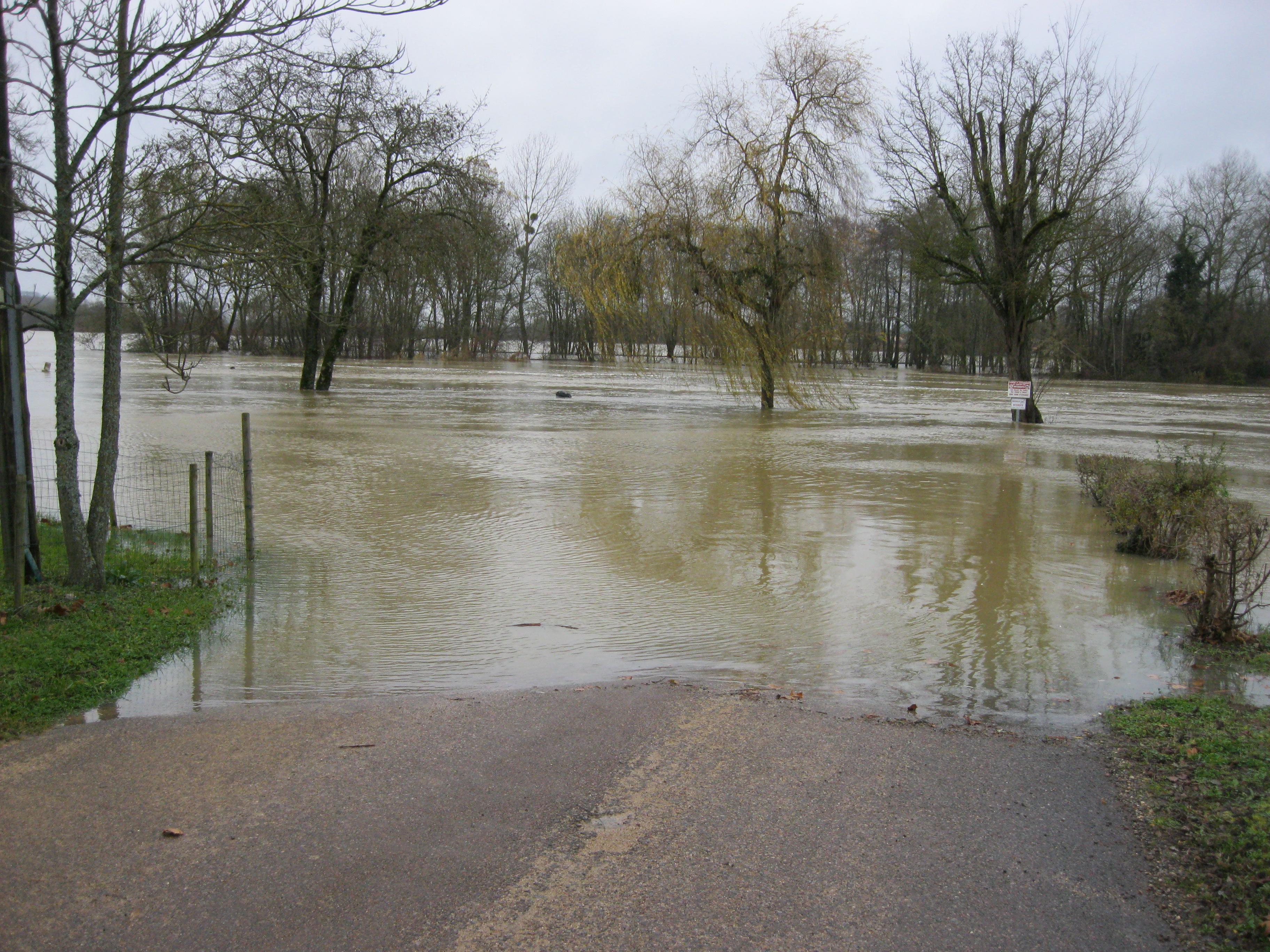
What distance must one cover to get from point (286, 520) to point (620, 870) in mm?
8839

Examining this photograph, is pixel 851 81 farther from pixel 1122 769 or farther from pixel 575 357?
pixel 575 357

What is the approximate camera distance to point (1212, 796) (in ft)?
12.9

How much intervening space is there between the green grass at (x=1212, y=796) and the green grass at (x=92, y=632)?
5052 millimetres

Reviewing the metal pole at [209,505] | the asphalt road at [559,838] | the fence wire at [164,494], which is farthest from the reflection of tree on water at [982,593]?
the fence wire at [164,494]

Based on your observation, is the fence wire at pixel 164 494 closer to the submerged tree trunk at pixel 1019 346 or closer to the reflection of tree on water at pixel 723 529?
the reflection of tree on water at pixel 723 529

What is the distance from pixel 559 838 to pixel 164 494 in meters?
11.1

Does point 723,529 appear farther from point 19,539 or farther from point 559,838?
point 559,838

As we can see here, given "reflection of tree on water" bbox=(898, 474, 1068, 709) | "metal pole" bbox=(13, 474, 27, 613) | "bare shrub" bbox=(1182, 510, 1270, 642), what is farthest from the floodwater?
"metal pole" bbox=(13, 474, 27, 613)

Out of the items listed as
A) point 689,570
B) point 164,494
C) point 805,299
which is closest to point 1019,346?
point 805,299

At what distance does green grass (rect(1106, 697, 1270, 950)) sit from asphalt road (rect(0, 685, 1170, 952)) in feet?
0.61

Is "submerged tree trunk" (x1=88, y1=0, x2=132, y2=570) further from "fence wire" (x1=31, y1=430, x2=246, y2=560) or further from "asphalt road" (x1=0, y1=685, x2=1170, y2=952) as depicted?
"asphalt road" (x1=0, y1=685, x2=1170, y2=952)

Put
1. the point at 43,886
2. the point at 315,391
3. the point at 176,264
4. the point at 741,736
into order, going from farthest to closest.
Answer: the point at 315,391, the point at 176,264, the point at 741,736, the point at 43,886

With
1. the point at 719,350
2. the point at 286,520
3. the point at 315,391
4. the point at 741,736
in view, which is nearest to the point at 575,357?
the point at 315,391

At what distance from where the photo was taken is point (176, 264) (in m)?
6.52
